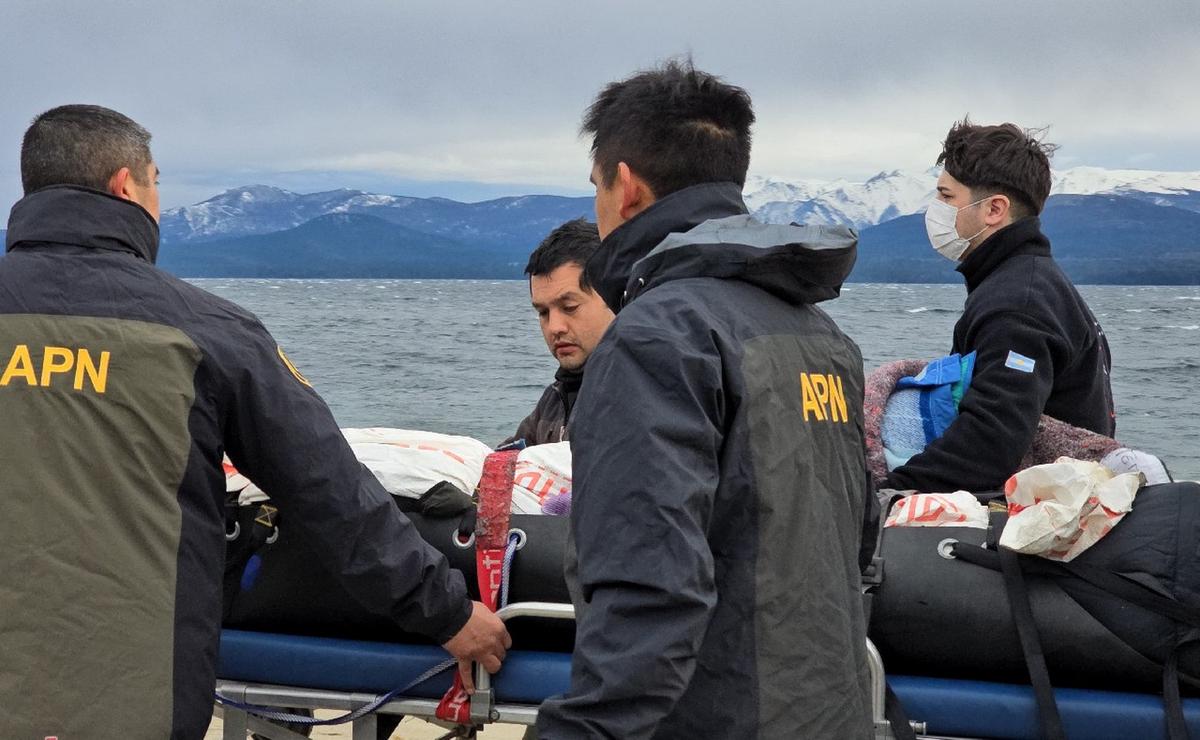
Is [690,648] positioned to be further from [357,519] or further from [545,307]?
[545,307]

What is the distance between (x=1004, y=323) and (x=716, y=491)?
5.97 feet

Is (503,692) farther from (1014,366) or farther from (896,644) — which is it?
(1014,366)

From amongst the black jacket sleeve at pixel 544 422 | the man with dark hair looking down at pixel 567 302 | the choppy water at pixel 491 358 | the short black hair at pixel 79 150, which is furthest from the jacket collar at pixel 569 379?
the choppy water at pixel 491 358

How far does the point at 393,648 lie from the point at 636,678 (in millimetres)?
1426

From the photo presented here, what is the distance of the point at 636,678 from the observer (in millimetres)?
1809

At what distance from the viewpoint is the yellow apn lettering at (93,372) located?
2533 millimetres

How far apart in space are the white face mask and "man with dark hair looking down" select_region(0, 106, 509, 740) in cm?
208

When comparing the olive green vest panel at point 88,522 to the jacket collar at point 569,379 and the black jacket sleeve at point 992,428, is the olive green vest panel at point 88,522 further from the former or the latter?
the black jacket sleeve at point 992,428

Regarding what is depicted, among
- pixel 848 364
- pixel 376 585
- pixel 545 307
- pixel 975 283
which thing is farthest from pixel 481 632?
pixel 975 283

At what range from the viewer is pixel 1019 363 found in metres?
3.48

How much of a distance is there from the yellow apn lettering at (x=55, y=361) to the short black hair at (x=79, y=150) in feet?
1.45

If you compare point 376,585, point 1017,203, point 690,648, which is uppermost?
point 1017,203

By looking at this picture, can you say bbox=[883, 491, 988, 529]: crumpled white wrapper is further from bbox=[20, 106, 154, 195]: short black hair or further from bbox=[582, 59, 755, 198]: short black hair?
bbox=[20, 106, 154, 195]: short black hair

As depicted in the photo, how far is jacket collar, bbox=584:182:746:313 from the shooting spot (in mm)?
2234
